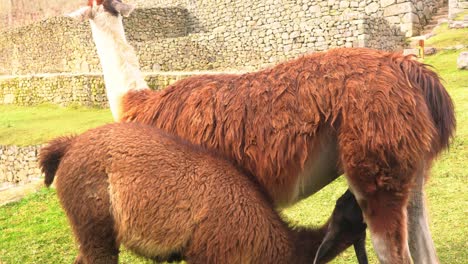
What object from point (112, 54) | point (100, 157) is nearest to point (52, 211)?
point (112, 54)

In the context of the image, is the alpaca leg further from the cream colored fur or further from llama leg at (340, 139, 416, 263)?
the cream colored fur

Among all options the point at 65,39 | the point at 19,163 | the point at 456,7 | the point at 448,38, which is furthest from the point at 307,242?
the point at 65,39

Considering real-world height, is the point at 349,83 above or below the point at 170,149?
above

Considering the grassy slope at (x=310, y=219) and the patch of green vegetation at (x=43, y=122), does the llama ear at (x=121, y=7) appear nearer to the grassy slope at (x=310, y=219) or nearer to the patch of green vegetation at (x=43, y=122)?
the grassy slope at (x=310, y=219)

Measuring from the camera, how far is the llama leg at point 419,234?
8.82ft

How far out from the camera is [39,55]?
25.3m

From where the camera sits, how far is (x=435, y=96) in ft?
8.02

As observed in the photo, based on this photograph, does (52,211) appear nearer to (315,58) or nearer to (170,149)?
(170,149)

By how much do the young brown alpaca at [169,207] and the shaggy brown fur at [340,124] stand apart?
0.54 ft

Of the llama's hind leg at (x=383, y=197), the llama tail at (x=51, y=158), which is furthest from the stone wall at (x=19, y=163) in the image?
the llama's hind leg at (x=383, y=197)

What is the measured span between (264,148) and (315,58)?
50 centimetres

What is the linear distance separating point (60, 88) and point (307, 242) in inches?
584

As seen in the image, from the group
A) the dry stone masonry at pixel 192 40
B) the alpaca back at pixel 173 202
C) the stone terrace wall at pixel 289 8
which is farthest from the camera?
the stone terrace wall at pixel 289 8

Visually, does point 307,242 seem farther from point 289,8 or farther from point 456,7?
point 289,8
